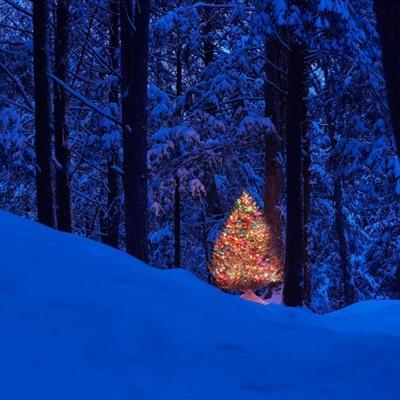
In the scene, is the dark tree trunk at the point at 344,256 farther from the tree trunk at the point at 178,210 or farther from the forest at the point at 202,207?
the tree trunk at the point at 178,210

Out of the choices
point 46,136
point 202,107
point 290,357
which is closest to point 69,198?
point 46,136

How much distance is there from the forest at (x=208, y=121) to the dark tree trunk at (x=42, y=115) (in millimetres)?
24

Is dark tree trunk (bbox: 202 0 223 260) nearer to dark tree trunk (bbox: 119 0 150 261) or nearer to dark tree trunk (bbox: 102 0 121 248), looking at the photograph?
dark tree trunk (bbox: 102 0 121 248)

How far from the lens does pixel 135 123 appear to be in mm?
9047

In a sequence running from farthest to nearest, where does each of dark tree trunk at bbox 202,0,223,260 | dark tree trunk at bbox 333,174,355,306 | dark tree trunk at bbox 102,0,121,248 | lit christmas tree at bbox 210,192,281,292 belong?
1. dark tree trunk at bbox 333,174,355,306
2. dark tree trunk at bbox 202,0,223,260
3. dark tree trunk at bbox 102,0,121,248
4. lit christmas tree at bbox 210,192,281,292

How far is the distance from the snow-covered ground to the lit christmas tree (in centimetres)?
600

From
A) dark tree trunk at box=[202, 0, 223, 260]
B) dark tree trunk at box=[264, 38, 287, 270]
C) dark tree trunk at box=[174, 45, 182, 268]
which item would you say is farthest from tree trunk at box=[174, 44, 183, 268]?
dark tree trunk at box=[264, 38, 287, 270]

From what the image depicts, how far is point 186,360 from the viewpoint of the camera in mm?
3891

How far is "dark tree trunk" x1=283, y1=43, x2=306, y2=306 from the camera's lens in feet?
33.0

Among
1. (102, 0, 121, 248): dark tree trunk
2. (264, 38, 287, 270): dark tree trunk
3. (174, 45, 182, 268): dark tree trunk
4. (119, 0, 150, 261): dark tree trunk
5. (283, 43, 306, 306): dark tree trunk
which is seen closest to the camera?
(119, 0, 150, 261): dark tree trunk

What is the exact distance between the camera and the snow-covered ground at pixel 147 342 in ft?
11.2

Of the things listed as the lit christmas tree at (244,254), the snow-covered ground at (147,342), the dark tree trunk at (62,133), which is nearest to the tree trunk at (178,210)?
the lit christmas tree at (244,254)

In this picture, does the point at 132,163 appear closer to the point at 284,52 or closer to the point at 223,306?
the point at 223,306

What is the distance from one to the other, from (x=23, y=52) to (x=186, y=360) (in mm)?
9003
